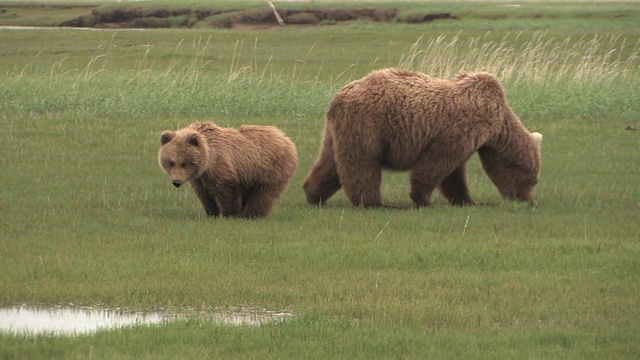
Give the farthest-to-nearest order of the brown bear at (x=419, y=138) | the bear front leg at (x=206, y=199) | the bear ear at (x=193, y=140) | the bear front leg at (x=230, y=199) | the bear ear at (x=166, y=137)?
1. the brown bear at (x=419, y=138)
2. the bear front leg at (x=206, y=199)
3. the bear front leg at (x=230, y=199)
4. the bear ear at (x=166, y=137)
5. the bear ear at (x=193, y=140)

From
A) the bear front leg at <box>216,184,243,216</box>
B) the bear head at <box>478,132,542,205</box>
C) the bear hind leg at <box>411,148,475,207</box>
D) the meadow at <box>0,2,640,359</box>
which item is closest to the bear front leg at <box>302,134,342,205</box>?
the meadow at <box>0,2,640,359</box>

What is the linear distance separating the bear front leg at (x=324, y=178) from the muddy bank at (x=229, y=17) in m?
48.1

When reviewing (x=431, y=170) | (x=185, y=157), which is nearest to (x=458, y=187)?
(x=431, y=170)

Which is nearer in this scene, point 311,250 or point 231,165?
point 311,250

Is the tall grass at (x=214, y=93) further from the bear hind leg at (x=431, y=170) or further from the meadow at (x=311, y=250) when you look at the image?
the bear hind leg at (x=431, y=170)

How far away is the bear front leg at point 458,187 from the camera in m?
14.4

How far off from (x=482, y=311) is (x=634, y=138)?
11471mm

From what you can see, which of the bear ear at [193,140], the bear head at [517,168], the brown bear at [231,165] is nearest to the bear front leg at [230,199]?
the brown bear at [231,165]

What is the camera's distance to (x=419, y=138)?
13969mm

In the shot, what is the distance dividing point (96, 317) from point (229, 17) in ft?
181

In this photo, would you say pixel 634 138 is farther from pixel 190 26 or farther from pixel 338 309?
pixel 190 26

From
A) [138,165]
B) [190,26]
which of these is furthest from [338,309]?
[190,26]

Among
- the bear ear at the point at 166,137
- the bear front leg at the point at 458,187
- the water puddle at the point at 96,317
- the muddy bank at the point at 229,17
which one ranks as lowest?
the muddy bank at the point at 229,17

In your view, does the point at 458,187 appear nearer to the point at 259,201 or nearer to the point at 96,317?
the point at 259,201
